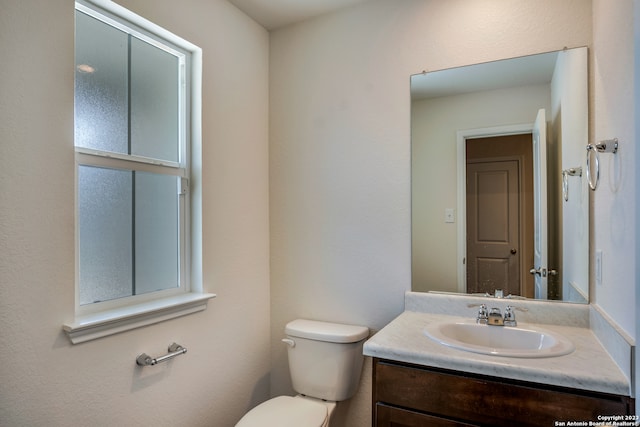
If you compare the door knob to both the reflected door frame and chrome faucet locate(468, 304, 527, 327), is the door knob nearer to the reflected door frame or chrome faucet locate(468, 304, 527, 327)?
chrome faucet locate(468, 304, 527, 327)

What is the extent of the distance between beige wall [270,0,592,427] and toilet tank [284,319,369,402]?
0.13m

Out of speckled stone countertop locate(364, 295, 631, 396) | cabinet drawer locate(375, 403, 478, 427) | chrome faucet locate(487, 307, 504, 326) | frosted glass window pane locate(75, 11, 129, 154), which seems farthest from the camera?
chrome faucet locate(487, 307, 504, 326)

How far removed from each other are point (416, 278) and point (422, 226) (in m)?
0.26

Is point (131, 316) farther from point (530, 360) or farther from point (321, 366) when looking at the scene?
point (530, 360)

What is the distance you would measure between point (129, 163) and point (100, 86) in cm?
31

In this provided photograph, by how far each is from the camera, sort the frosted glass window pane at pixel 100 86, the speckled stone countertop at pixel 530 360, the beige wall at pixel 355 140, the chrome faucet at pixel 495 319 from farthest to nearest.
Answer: the beige wall at pixel 355 140 < the chrome faucet at pixel 495 319 < the frosted glass window pane at pixel 100 86 < the speckled stone countertop at pixel 530 360

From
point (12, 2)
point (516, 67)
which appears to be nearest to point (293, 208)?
point (516, 67)

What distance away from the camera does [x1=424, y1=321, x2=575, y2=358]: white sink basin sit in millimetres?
1306

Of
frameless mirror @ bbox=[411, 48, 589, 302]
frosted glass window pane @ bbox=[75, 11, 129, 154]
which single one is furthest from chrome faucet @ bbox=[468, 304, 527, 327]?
frosted glass window pane @ bbox=[75, 11, 129, 154]

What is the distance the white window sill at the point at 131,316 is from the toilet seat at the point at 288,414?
1.75 ft

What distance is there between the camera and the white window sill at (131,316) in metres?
1.29

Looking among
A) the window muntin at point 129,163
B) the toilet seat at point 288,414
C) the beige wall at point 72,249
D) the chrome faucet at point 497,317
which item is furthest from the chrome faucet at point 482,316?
the window muntin at point 129,163

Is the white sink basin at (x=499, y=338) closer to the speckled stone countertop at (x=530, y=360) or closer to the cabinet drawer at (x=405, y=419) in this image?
the speckled stone countertop at (x=530, y=360)

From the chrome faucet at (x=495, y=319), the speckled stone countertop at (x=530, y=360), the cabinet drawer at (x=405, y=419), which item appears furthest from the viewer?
the chrome faucet at (x=495, y=319)
